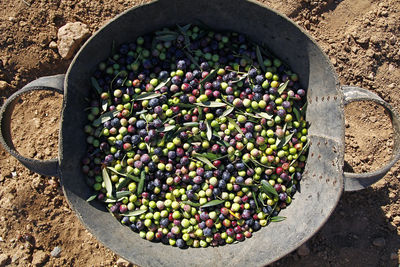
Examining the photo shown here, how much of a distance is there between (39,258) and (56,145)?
109 cm

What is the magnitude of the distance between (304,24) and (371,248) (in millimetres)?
2285

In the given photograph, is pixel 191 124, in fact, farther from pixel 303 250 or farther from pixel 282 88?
pixel 303 250

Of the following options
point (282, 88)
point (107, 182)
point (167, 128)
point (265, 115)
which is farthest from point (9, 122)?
point (282, 88)

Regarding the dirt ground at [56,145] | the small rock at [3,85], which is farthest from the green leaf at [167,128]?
the small rock at [3,85]

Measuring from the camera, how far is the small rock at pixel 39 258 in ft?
10.9

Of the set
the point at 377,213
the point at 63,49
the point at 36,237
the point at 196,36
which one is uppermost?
the point at 196,36

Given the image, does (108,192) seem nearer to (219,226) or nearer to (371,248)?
(219,226)

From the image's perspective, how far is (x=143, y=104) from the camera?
2.84 m

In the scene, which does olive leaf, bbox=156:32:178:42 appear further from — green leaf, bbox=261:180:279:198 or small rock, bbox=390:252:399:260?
small rock, bbox=390:252:399:260

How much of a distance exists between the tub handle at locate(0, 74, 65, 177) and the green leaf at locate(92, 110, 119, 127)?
19.3 inches

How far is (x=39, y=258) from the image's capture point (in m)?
3.33

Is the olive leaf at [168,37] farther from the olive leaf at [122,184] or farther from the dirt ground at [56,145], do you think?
the olive leaf at [122,184]

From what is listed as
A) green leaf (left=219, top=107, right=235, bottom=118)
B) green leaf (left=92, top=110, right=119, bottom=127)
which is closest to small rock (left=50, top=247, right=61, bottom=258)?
green leaf (left=92, top=110, right=119, bottom=127)

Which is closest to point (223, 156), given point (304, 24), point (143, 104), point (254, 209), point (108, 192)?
point (254, 209)
